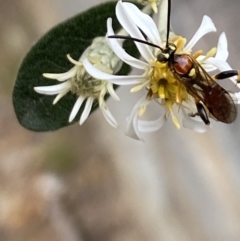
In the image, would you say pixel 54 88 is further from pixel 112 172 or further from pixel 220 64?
pixel 112 172

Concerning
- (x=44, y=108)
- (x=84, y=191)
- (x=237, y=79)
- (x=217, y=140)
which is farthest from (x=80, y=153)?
(x=237, y=79)

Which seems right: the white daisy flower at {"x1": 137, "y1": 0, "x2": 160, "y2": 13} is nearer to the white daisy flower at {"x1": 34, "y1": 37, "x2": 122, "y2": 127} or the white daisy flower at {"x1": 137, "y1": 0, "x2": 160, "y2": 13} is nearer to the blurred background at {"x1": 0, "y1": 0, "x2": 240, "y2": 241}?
the white daisy flower at {"x1": 34, "y1": 37, "x2": 122, "y2": 127}

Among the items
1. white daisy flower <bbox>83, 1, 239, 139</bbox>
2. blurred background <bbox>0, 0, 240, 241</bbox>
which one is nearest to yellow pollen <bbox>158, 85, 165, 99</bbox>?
white daisy flower <bbox>83, 1, 239, 139</bbox>

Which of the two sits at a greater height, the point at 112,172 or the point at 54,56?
the point at 54,56

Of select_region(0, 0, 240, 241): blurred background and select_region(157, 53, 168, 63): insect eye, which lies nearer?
select_region(157, 53, 168, 63): insect eye

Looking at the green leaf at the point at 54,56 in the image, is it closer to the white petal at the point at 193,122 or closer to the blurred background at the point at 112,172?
the white petal at the point at 193,122

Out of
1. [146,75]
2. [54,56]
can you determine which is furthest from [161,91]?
[54,56]

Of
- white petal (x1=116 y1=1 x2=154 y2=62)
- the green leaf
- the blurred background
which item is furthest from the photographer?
the blurred background

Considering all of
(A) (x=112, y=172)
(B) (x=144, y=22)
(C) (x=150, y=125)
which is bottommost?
(A) (x=112, y=172)
